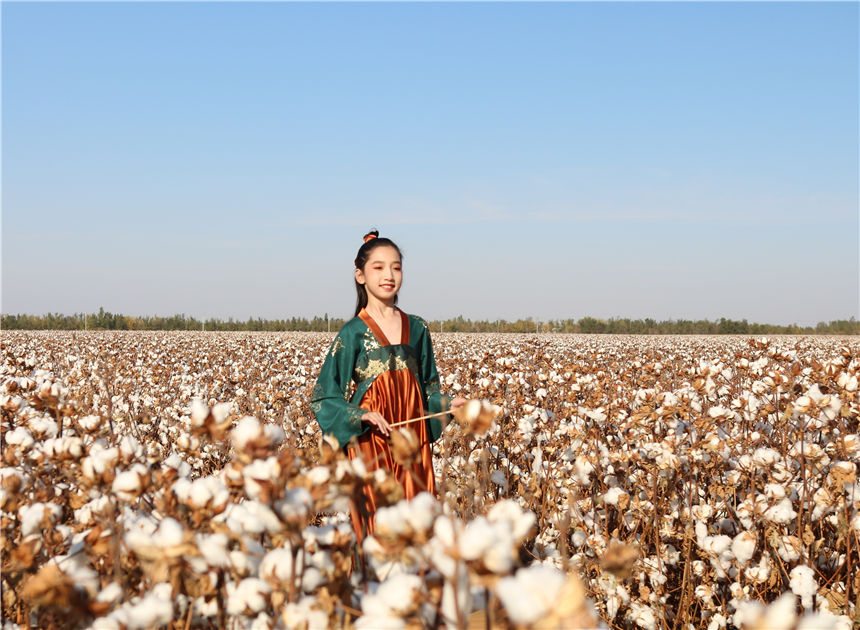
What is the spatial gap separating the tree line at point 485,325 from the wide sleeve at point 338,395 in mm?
47736

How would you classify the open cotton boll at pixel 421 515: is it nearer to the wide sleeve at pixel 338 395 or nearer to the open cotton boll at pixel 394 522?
the open cotton boll at pixel 394 522

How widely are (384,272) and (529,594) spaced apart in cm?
266

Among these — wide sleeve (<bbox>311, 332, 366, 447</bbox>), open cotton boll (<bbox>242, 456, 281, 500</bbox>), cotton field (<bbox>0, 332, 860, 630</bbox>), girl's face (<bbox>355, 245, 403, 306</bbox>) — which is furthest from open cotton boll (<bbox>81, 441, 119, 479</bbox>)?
girl's face (<bbox>355, 245, 403, 306</bbox>)

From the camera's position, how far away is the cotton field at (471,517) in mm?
1208

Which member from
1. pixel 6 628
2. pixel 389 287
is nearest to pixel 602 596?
pixel 389 287

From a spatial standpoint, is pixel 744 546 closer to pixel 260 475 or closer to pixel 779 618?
pixel 779 618

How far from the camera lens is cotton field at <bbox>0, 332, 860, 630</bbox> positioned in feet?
3.96

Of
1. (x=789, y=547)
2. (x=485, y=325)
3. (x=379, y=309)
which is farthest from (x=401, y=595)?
(x=485, y=325)

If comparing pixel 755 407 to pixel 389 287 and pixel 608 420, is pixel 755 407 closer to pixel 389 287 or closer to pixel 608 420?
pixel 608 420

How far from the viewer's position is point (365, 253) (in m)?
3.62

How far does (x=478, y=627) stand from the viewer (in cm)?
135

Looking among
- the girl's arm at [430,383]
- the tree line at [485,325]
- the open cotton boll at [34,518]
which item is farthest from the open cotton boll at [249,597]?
the tree line at [485,325]

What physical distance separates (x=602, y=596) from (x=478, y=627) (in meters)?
2.54

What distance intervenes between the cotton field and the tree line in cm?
4667
